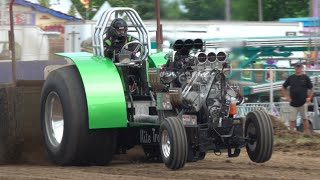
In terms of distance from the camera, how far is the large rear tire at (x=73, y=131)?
8859 millimetres

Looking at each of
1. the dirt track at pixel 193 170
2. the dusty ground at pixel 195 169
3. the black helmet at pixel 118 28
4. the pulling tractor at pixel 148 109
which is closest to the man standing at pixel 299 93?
the dusty ground at pixel 195 169

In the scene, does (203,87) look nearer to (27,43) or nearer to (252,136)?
(252,136)

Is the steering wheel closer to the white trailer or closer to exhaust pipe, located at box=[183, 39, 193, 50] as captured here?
exhaust pipe, located at box=[183, 39, 193, 50]

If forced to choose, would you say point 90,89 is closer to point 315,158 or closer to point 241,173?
point 241,173

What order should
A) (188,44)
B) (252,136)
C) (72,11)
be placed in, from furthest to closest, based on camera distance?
(72,11)
(188,44)
(252,136)

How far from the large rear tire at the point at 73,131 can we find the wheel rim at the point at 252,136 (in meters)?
1.72

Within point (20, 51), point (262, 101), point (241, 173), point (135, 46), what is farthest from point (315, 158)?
point (20, 51)

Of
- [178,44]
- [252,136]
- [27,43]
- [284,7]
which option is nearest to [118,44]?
[178,44]

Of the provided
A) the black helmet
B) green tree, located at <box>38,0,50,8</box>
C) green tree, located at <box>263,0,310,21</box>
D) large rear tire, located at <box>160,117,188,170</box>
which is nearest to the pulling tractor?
large rear tire, located at <box>160,117,188,170</box>

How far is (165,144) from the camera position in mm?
8328

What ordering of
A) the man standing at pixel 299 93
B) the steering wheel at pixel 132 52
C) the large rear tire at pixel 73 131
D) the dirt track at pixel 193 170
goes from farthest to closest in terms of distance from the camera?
1. the man standing at pixel 299 93
2. the steering wheel at pixel 132 52
3. the large rear tire at pixel 73 131
4. the dirt track at pixel 193 170

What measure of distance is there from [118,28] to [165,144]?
1919 millimetres

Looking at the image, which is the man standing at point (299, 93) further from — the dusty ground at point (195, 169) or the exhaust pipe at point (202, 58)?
the exhaust pipe at point (202, 58)

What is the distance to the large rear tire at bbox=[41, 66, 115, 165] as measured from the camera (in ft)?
29.1
